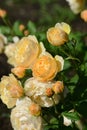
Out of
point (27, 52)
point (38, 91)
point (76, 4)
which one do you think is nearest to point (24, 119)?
point (38, 91)

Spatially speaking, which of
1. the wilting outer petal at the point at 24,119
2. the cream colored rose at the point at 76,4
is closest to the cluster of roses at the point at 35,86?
the wilting outer petal at the point at 24,119

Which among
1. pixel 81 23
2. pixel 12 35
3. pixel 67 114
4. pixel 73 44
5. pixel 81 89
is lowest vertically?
pixel 67 114

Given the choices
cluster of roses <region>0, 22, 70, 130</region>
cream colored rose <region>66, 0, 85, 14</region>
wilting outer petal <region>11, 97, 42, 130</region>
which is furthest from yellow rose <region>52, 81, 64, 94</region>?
cream colored rose <region>66, 0, 85, 14</region>

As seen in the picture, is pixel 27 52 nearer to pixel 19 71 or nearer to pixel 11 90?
pixel 19 71

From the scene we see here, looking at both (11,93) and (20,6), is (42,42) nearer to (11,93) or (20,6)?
(11,93)

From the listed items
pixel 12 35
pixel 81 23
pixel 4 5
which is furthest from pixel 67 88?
pixel 4 5

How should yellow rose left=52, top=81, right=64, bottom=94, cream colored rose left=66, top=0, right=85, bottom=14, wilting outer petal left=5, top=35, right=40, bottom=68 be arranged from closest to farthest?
yellow rose left=52, top=81, right=64, bottom=94 → wilting outer petal left=5, top=35, right=40, bottom=68 → cream colored rose left=66, top=0, right=85, bottom=14

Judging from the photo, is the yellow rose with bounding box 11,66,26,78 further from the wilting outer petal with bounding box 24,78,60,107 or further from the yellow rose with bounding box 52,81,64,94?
the yellow rose with bounding box 52,81,64,94

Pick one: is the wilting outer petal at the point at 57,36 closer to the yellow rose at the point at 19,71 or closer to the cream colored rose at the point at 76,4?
the yellow rose at the point at 19,71
